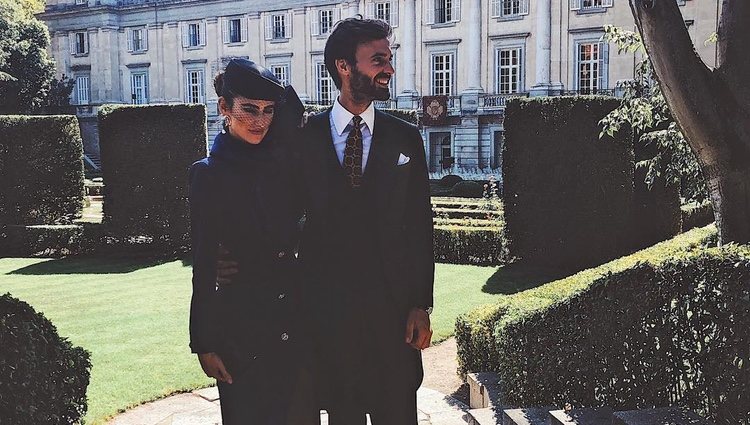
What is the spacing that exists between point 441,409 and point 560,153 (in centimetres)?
913

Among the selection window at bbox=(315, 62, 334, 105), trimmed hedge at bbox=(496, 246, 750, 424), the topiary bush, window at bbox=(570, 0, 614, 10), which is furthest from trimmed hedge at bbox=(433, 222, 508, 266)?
window at bbox=(315, 62, 334, 105)

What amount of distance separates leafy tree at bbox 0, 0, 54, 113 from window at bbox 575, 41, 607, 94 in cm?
3140

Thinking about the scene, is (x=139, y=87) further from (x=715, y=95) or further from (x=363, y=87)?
(x=363, y=87)

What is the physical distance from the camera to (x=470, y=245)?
1622 cm

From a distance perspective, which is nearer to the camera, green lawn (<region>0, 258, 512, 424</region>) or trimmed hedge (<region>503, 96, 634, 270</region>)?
green lawn (<region>0, 258, 512, 424</region>)

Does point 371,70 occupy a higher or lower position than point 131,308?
higher

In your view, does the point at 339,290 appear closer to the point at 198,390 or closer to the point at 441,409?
the point at 441,409

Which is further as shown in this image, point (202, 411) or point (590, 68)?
point (590, 68)

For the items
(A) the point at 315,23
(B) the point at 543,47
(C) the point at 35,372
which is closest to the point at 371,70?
(C) the point at 35,372

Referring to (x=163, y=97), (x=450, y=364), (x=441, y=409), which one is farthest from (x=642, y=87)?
(x=163, y=97)

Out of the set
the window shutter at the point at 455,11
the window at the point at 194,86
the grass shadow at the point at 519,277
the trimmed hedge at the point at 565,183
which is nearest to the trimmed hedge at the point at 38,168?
the trimmed hedge at the point at 565,183

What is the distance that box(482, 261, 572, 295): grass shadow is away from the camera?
12695 mm

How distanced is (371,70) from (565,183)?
11785mm

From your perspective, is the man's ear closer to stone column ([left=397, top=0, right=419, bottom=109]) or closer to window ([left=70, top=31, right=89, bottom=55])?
stone column ([left=397, top=0, right=419, bottom=109])
